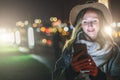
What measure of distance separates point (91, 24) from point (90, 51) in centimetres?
32

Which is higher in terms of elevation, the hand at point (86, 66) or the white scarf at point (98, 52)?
the white scarf at point (98, 52)

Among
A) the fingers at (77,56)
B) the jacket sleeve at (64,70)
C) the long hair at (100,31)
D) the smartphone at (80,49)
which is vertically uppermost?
the long hair at (100,31)

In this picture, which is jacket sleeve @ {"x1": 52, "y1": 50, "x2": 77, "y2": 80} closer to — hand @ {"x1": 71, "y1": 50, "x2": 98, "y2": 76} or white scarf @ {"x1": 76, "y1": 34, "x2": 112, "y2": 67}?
hand @ {"x1": 71, "y1": 50, "x2": 98, "y2": 76}

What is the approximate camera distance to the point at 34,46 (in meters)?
33.4

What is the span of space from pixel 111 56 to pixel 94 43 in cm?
24

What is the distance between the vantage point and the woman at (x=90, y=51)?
3842mm

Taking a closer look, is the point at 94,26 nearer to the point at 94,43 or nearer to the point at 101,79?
the point at 94,43

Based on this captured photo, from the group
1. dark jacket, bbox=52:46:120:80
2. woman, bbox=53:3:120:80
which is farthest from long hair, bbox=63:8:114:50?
dark jacket, bbox=52:46:120:80

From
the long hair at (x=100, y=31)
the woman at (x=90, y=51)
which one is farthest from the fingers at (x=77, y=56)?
the long hair at (x=100, y=31)

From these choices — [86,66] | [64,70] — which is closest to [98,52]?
[86,66]

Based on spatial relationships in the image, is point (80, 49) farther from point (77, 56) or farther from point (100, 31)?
point (100, 31)

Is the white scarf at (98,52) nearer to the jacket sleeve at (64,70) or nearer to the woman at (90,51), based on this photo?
the woman at (90,51)

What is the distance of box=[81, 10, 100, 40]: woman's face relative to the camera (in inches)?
156

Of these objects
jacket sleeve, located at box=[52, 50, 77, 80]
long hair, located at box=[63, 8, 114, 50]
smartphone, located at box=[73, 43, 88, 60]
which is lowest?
jacket sleeve, located at box=[52, 50, 77, 80]
